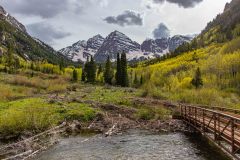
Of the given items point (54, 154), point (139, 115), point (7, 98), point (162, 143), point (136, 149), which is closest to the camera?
point (54, 154)

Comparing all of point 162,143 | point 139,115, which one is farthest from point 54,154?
point 139,115

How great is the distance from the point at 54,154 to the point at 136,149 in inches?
262

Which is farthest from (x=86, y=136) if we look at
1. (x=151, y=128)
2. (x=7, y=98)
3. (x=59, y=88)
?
(x=59, y=88)

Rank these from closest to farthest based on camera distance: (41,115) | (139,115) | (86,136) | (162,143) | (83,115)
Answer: (162,143) < (86,136) < (41,115) < (83,115) < (139,115)

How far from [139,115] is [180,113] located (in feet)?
19.2

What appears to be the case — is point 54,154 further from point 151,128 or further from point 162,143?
point 151,128

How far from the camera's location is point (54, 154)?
90.3ft

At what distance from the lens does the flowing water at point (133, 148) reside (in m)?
26.8

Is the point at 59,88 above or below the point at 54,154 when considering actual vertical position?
above

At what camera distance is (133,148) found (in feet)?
98.4

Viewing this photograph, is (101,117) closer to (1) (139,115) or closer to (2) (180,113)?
(1) (139,115)

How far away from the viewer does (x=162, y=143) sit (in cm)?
3228

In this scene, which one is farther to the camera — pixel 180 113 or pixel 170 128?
pixel 180 113

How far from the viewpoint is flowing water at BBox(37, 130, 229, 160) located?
26.8m
